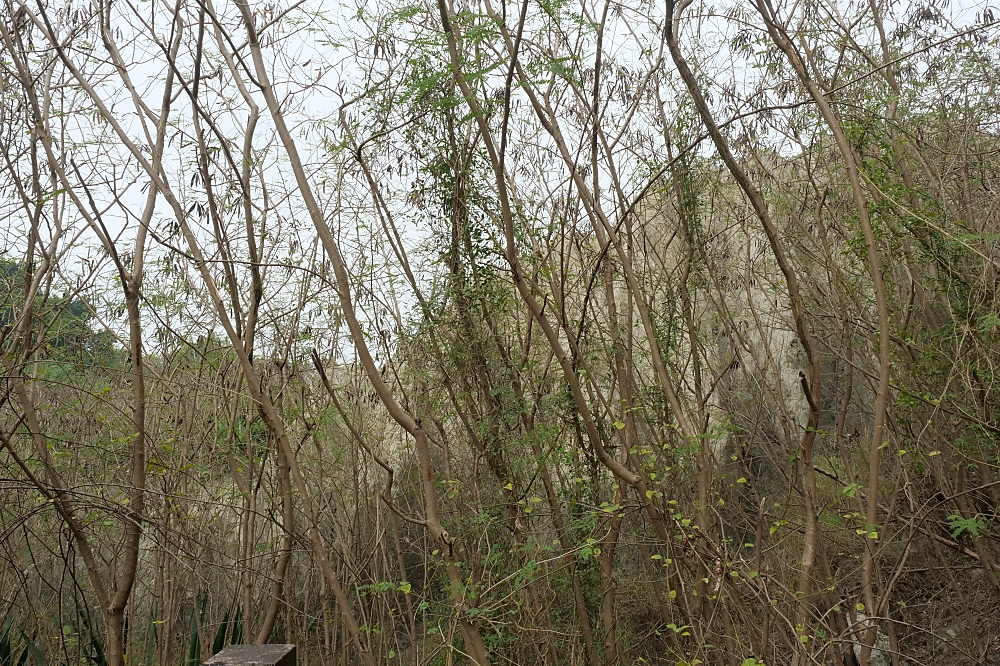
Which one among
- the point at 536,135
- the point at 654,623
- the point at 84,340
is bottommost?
the point at 654,623

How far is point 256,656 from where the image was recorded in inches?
69.4

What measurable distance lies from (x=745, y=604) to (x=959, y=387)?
1580mm

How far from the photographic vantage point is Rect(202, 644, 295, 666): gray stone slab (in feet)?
5.65

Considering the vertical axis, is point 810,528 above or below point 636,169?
below

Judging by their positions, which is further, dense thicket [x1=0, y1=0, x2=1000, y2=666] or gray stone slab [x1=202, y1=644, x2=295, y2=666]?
dense thicket [x1=0, y1=0, x2=1000, y2=666]

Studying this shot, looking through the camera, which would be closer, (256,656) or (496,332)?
(256,656)

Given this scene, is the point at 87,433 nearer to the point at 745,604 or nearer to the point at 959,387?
the point at 745,604

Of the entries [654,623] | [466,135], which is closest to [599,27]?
[466,135]

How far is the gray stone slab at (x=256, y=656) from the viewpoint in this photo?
1.72 metres

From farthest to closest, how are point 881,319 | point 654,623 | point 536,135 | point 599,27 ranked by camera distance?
point 654,623 → point 536,135 → point 599,27 → point 881,319

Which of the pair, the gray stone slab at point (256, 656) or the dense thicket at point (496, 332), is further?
the dense thicket at point (496, 332)

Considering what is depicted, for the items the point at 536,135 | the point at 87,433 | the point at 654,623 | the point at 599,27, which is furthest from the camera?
the point at 654,623

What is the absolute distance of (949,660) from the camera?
4449 mm

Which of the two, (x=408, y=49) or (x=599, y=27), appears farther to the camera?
(x=408, y=49)
